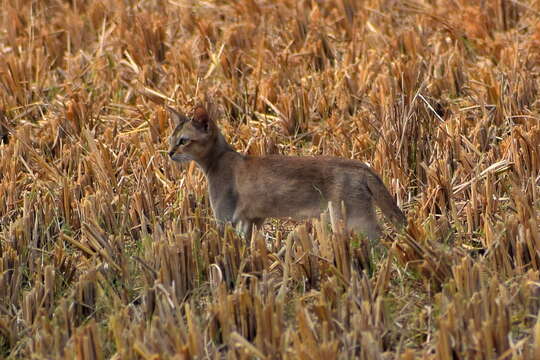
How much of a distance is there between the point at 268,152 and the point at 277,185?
1.42m

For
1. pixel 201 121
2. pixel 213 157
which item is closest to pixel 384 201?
pixel 213 157

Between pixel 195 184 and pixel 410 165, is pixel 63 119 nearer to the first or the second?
pixel 195 184

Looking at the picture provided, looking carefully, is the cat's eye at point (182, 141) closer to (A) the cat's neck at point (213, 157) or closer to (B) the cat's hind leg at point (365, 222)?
(A) the cat's neck at point (213, 157)

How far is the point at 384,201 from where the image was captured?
5.69 metres

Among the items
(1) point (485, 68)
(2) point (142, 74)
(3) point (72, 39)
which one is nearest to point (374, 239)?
(1) point (485, 68)

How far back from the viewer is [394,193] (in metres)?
6.41

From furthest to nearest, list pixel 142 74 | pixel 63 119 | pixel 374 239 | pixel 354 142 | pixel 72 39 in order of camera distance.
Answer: pixel 72 39 < pixel 142 74 < pixel 63 119 < pixel 354 142 < pixel 374 239

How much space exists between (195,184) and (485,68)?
9.31 feet

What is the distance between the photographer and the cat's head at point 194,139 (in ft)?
20.6

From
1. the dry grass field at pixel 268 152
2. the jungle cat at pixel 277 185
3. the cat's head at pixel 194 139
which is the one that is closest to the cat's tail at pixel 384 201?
the jungle cat at pixel 277 185

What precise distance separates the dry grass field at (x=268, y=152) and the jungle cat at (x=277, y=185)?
167 mm

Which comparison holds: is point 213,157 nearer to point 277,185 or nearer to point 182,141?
point 182,141

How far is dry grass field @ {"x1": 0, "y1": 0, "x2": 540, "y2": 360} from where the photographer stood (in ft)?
15.0

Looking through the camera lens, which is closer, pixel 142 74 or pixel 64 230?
pixel 64 230
